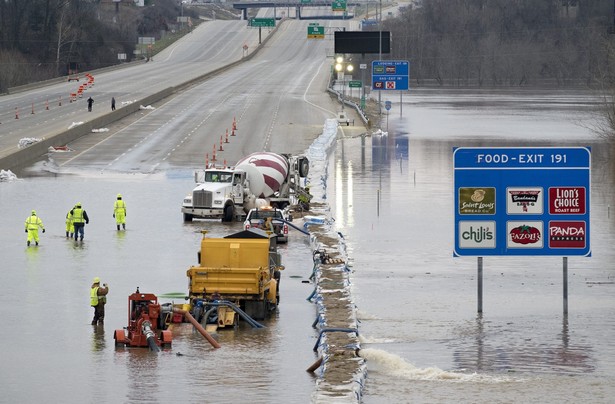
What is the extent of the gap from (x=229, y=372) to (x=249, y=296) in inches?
180

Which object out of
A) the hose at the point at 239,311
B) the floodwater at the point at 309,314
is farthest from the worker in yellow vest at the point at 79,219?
the hose at the point at 239,311

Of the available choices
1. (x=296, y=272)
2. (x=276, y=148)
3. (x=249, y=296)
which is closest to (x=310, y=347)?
(x=249, y=296)

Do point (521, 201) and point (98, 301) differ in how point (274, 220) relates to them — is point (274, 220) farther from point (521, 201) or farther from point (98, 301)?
point (98, 301)

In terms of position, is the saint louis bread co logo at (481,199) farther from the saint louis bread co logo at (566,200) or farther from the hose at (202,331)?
the hose at (202,331)

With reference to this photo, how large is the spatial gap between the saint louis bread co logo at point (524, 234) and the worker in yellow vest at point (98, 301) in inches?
361

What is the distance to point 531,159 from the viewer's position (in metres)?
30.5

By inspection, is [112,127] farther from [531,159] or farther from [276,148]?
[531,159]

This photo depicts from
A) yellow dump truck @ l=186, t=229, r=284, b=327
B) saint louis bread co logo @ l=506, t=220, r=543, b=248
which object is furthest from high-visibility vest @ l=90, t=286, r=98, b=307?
saint louis bread co logo @ l=506, t=220, r=543, b=248

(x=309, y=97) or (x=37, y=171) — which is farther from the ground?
(x=309, y=97)

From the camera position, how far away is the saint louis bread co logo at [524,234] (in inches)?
1206

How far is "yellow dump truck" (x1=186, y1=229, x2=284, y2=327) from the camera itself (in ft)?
94.2

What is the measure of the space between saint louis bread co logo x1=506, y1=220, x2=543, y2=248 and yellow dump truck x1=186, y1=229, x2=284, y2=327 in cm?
547

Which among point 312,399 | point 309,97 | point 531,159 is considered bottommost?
point 312,399

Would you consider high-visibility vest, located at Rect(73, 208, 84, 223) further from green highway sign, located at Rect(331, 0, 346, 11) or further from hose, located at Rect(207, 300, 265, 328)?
green highway sign, located at Rect(331, 0, 346, 11)
